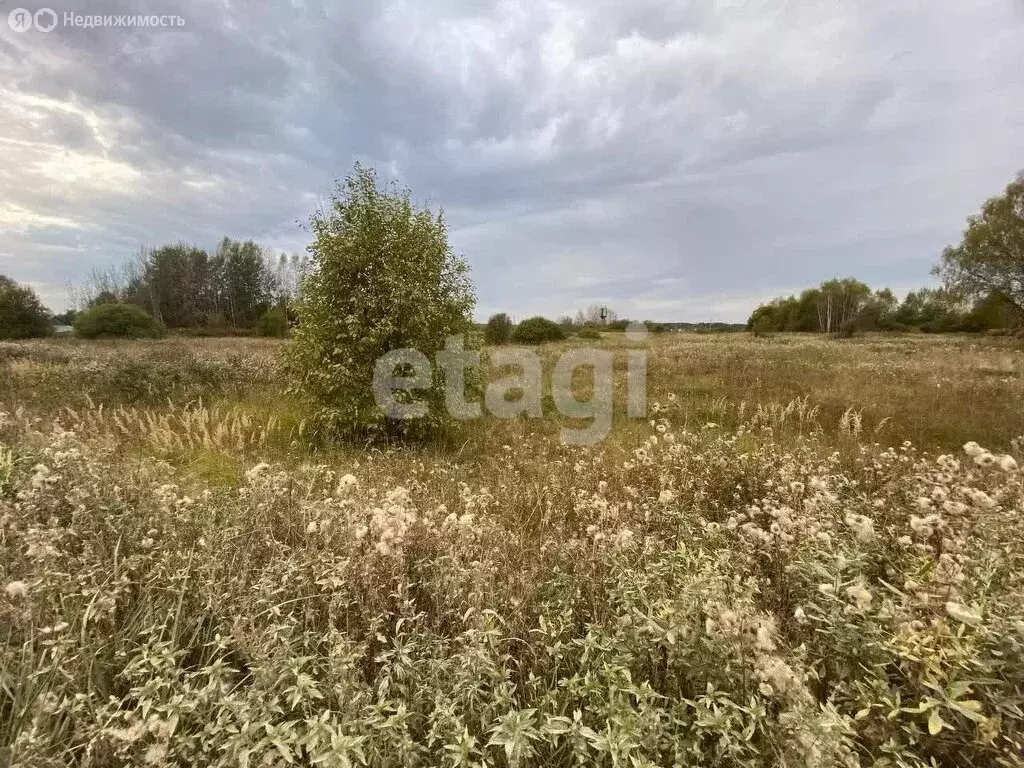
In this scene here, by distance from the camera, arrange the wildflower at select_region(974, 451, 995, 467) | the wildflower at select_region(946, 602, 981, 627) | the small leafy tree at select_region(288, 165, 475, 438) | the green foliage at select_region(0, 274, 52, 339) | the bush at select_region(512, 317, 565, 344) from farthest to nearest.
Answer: the bush at select_region(512, 317, 565, 344)
the green foliage at select_region(0, 274, 52, 339)
the small leafy tree at select_region(288, 165, 475, 438)
the wildflower at select_region(974, 451, 995, 467)
the wildflower at select_region(946, 602, 981, 627)

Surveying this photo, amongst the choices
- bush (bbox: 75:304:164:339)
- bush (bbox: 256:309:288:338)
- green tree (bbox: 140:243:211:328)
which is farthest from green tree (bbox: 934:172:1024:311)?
green tree (bbox: 140:243:211:328)

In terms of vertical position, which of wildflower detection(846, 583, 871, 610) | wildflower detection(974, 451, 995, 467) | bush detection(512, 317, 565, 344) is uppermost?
bush detection(512, 317, 565, 344)

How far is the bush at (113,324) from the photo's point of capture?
120 feet

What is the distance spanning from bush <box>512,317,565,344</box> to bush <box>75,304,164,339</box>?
29683 mm

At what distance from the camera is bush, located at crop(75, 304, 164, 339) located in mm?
36625

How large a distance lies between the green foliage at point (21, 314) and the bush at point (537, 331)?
3516 cm

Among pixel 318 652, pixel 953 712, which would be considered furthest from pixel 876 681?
pixel 318 652

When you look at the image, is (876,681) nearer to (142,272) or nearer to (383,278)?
(383,278)

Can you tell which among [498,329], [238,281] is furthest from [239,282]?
[498,329]

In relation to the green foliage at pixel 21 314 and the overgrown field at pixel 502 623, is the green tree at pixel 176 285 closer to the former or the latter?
the green foliage at pixel 21 314

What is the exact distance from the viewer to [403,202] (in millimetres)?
8656

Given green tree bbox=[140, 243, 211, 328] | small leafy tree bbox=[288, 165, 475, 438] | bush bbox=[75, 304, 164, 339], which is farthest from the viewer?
green tree bbox=[140, 243, 211, 328]

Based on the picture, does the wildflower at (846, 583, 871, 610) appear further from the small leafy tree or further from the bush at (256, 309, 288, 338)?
the bush at (256, 309, 288, 338)

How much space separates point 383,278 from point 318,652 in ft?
20.8
